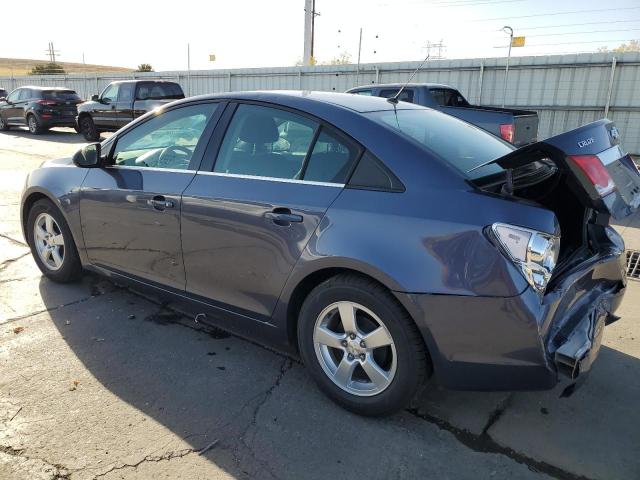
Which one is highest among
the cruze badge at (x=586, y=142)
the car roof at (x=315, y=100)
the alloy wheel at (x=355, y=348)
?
the car roof at (x=315, y=100)

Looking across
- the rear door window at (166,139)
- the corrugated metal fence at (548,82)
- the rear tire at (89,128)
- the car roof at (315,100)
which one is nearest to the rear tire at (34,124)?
the rear tire at (89,128)

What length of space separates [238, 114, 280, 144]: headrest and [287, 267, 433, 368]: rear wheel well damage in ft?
2.91

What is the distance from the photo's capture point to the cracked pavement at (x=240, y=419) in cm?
237

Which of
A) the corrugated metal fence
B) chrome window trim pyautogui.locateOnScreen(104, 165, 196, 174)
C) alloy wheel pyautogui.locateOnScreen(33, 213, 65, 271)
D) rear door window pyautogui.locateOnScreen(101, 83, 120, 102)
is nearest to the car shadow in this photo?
alloy wheel pyautogui.locateOnScreen(33, 213, 65, 271)

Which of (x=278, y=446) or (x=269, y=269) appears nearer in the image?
(x=278, y=446)

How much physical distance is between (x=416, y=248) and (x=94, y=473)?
175cm

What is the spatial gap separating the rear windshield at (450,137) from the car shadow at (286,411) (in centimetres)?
132

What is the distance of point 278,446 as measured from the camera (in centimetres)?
250

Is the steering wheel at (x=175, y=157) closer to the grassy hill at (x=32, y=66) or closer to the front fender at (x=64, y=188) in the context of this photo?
the front fender at (x=64, y=188)

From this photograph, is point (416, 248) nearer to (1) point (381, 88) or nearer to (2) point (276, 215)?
(2) point (276, 215)

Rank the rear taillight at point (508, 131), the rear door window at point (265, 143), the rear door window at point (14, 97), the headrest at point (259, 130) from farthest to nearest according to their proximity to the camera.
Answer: the rear door window at point (14, 97)
the rear taillight at point (508, 131)
the headrest at point (259, 130)
the rear door window at point (265, 143)

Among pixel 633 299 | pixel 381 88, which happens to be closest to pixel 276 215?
pixel 633 299

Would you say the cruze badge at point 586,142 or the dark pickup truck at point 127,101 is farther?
the dark pickup truck at point 127,101

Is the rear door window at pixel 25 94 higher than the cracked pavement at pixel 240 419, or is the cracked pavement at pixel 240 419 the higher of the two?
the rear door window at pixel 25 94
